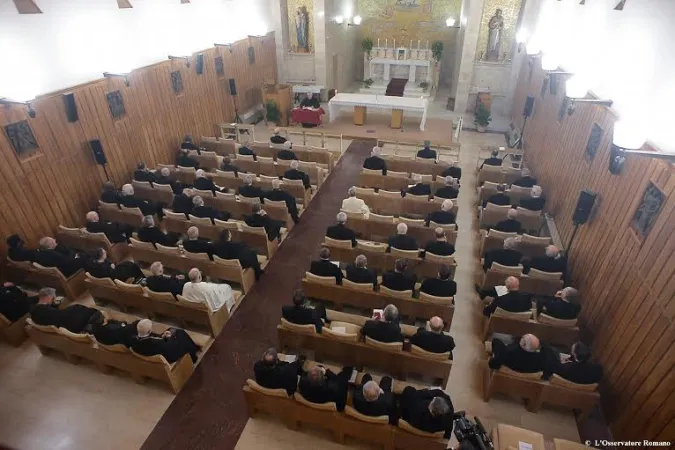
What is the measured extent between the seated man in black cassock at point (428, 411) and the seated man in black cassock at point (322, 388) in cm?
69

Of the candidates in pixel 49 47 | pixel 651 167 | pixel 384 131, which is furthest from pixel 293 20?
pixel 651 167

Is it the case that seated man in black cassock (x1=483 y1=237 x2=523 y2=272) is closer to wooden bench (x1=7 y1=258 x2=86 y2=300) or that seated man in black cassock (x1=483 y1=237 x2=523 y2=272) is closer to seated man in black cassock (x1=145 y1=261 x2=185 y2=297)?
seated man in black cassock (x1=145 y1=261 x2=185 y2=297)

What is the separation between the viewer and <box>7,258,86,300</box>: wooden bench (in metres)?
6.59

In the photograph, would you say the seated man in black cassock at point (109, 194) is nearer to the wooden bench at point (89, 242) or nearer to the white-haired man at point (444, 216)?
the wooden bench at point (89, 242)

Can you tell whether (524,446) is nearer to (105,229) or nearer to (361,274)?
(361,274)

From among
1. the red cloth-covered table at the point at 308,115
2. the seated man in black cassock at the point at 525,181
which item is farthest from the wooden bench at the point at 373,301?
the red cloth-covered table at the point at 308,115

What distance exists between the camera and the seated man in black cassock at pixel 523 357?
461 centimetres

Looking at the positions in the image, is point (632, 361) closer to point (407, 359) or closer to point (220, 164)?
point (407, 359)

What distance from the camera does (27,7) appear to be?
7.19 m

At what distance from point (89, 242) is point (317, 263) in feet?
15.3

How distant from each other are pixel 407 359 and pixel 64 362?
503 centimetres

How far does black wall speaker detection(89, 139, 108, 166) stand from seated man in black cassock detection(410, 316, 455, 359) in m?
7.98

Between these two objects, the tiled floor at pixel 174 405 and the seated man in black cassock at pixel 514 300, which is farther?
the seated man in black cassock at pixel 514 300

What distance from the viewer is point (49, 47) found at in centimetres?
776
